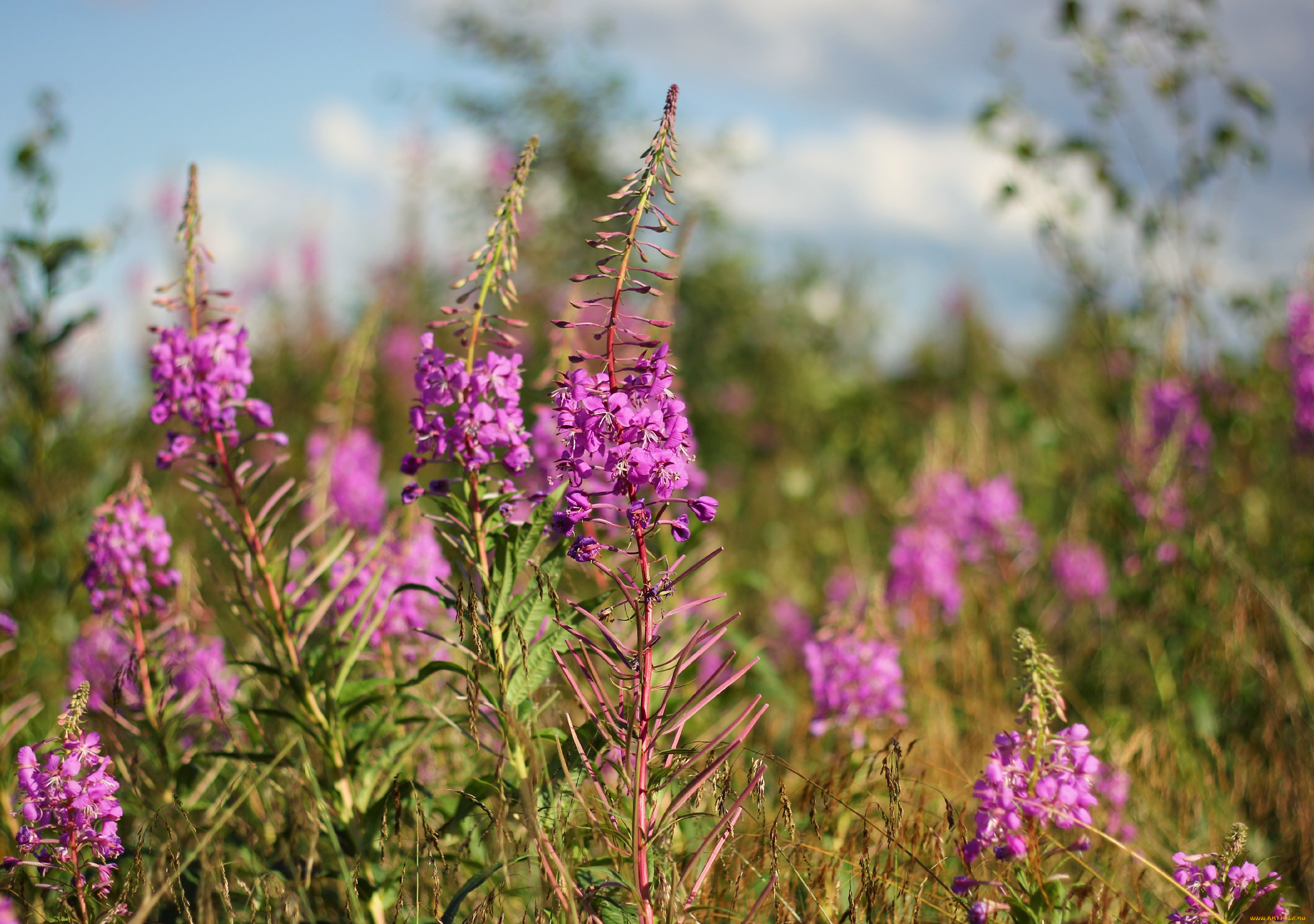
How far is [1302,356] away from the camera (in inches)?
152

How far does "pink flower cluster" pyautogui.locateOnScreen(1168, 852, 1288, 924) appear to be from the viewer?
1663mm

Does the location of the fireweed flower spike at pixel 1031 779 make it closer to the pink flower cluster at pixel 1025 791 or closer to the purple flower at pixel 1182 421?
the pink flower cluster at pixel 1025 791

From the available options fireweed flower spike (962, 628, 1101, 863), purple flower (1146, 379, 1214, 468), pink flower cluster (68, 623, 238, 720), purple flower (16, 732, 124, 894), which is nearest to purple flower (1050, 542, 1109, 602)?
purple flower (1146, 379, 1214, 468)

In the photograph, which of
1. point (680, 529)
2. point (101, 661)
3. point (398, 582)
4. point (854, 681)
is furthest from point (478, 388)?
point (101, 661)

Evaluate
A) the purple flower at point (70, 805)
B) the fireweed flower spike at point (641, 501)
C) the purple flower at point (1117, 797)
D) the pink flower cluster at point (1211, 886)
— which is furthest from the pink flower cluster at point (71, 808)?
the purple flower at point (1117, 797)

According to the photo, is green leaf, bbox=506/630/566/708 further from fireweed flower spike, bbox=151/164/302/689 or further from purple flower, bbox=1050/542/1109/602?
purple flower, bbox=1050/542/1109/602

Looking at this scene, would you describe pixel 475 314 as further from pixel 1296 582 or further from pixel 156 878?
pixel 1296 582

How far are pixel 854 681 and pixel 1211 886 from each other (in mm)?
1142

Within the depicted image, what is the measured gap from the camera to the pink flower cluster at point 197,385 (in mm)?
1930

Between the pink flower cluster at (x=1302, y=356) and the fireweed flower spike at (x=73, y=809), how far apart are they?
427 centimetres

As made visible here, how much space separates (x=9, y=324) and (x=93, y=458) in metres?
1.23

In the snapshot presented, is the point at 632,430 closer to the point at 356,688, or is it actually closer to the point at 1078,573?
the point at 356,688

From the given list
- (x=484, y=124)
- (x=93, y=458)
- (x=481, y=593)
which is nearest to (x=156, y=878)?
(x=481, y=593)

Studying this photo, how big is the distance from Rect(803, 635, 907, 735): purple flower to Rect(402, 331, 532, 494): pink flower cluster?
141 cm
